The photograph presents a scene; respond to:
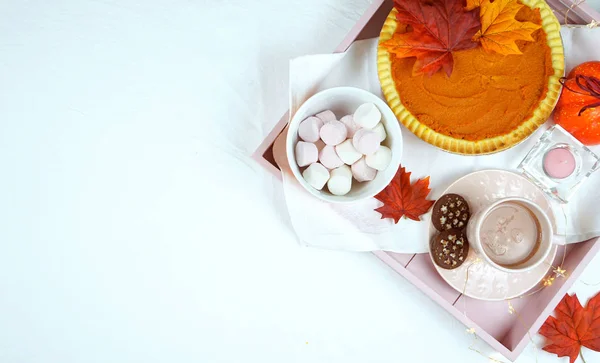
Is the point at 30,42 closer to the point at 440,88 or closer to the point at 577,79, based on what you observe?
the point at 440,88

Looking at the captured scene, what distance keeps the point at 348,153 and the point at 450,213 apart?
0.19 m

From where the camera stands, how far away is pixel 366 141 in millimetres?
824

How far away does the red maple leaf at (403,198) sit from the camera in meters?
0.88

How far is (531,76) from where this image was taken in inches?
33.0

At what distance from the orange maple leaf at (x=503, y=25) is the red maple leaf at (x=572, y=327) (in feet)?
1.43

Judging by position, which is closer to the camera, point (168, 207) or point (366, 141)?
point (366, 141)

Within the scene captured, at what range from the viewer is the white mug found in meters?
0.83

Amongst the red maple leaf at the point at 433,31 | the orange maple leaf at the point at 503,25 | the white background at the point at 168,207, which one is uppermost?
the orange maple leaf at the point at 503,25

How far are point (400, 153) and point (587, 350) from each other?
494 mm

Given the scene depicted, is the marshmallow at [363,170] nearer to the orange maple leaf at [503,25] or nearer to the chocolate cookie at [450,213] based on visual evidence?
the chocolate cookie at [450,213]

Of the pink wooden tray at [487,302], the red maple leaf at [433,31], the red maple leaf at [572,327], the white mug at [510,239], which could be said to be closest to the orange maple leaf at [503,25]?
the red maple leaf at [433,31]

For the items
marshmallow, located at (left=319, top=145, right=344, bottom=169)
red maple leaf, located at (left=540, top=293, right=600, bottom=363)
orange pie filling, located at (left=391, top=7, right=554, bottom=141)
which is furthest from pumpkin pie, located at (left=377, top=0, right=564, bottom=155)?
red maple leaf, located at (left=540, top=293, right=600, bottom=363)

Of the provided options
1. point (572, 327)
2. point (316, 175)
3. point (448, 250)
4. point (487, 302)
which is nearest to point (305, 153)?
point (316, 175)

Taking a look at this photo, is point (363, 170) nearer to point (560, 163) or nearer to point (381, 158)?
point (381, 158)
